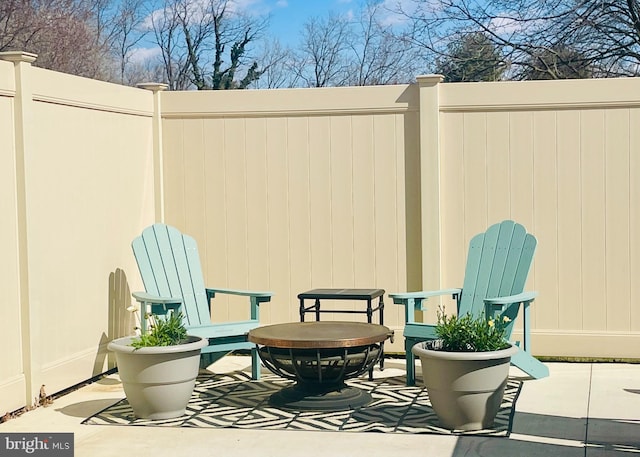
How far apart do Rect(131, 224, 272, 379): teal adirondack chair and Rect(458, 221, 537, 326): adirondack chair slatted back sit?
47.7 inches

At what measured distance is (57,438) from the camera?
4203 mm

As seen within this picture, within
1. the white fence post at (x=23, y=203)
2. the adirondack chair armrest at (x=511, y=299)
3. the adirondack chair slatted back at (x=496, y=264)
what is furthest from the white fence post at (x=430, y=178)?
the white fence post at (x=23, y=203)

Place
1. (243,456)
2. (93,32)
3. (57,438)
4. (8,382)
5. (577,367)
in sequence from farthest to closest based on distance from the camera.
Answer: (93,32), (577,367), (8,382), (57,438), (243,456)

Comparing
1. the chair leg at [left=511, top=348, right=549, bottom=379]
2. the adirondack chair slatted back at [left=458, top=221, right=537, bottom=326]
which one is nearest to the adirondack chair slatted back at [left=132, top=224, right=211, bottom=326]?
the adirondack chair slatted back at [left=458, top=221, right=537, bottom=326]

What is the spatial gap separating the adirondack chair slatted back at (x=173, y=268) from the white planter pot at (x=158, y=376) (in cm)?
105

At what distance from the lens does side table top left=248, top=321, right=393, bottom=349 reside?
15.1ft

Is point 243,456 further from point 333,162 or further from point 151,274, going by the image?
point 333,162

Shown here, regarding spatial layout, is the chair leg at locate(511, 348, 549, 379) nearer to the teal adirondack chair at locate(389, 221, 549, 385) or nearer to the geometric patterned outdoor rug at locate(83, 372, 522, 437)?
the teal adirondack chair at locate(389, 221, 549, 385)

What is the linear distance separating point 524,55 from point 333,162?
9.13 meters

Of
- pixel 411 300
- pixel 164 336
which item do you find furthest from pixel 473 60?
pixel 164 336

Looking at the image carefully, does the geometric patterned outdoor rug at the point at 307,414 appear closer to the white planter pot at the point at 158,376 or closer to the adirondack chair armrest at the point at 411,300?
the white planter pot at the point at 158,376

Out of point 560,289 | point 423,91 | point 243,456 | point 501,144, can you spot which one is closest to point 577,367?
point 560,289

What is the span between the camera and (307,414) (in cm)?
464

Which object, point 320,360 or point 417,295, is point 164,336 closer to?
point 320,360
